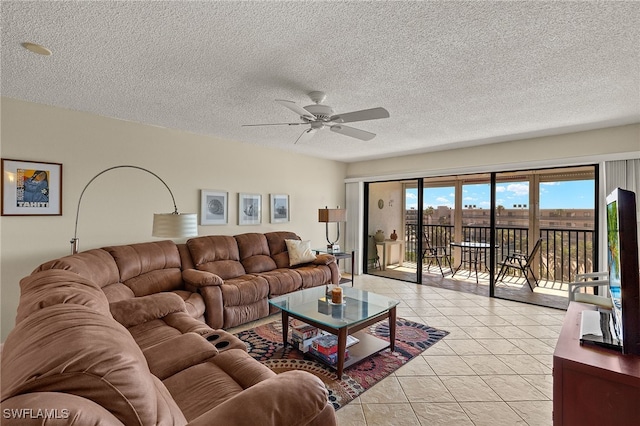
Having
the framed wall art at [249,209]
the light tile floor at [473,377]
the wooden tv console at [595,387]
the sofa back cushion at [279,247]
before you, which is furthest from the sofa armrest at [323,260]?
the wooden tv console at [595,387]

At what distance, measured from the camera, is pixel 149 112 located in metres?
3.24

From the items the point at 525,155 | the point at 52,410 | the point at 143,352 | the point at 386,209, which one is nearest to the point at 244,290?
the point at 143,352

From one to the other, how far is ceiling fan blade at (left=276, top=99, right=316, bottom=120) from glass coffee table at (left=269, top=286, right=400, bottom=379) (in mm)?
1757

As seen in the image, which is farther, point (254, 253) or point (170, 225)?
point (254, 253)

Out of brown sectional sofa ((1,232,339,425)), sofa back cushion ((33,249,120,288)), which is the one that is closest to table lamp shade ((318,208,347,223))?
brown sectional sofa ((1,232,339,425))

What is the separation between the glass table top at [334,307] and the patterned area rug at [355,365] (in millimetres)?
416

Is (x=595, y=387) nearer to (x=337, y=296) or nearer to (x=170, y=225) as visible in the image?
(x=337, y=296)

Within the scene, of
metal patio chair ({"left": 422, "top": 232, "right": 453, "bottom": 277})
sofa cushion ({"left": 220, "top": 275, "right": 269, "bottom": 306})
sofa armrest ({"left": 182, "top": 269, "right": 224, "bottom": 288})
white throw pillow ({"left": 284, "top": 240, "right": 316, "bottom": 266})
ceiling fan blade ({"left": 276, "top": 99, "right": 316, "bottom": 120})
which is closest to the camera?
ceiling fan blade ({"left": 276, "top": 99, "right": 316, "bottom": 120})

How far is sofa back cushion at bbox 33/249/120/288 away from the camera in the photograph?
235 cm

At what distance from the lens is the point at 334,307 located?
2824 mm

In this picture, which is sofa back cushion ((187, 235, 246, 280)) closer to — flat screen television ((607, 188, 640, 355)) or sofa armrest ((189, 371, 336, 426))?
sofa armrest ((189, 371, 336, 426))

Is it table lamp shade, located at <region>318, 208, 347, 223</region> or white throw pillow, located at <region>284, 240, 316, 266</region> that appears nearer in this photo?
white throw pillow, located at <region>284, 240, 316, 266</region>

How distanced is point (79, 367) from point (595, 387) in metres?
1.91

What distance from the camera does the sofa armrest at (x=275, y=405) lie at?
37.6 inches
